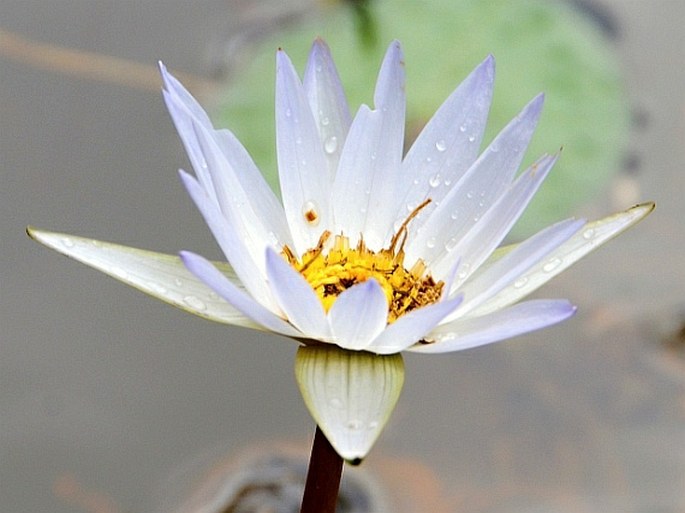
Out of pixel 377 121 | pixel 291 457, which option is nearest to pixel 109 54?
pixel 291 457

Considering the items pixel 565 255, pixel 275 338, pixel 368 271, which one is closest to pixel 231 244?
pixel 368 271

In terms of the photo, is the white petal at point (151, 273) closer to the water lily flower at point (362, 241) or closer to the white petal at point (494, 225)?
the water lily flower at point (362, 241)

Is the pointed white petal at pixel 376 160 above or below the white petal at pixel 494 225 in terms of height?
above

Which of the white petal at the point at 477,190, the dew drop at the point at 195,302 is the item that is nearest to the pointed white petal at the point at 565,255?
the white petal at the point at 477,190

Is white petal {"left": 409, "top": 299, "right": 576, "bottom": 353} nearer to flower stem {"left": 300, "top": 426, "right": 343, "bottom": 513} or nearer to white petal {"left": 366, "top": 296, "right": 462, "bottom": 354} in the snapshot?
white petal {"left": 366, "top": 296, "right": 462, "bottom": 354}

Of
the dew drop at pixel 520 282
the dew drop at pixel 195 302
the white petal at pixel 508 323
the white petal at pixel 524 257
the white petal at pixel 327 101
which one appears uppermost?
the white petal at pixel 327 101

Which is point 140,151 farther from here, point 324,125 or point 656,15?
point 656,15

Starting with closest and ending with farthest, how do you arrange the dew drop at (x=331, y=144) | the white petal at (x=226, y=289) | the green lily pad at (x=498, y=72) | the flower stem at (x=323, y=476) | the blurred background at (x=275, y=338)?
the white petal at (x=226, y=289)
the flower stem at (x=323, y=476)
the dew drop at (x=331, y=144)
the blurred background at (x=275, y=338)
the green lily pad at (x=498, y=72)
